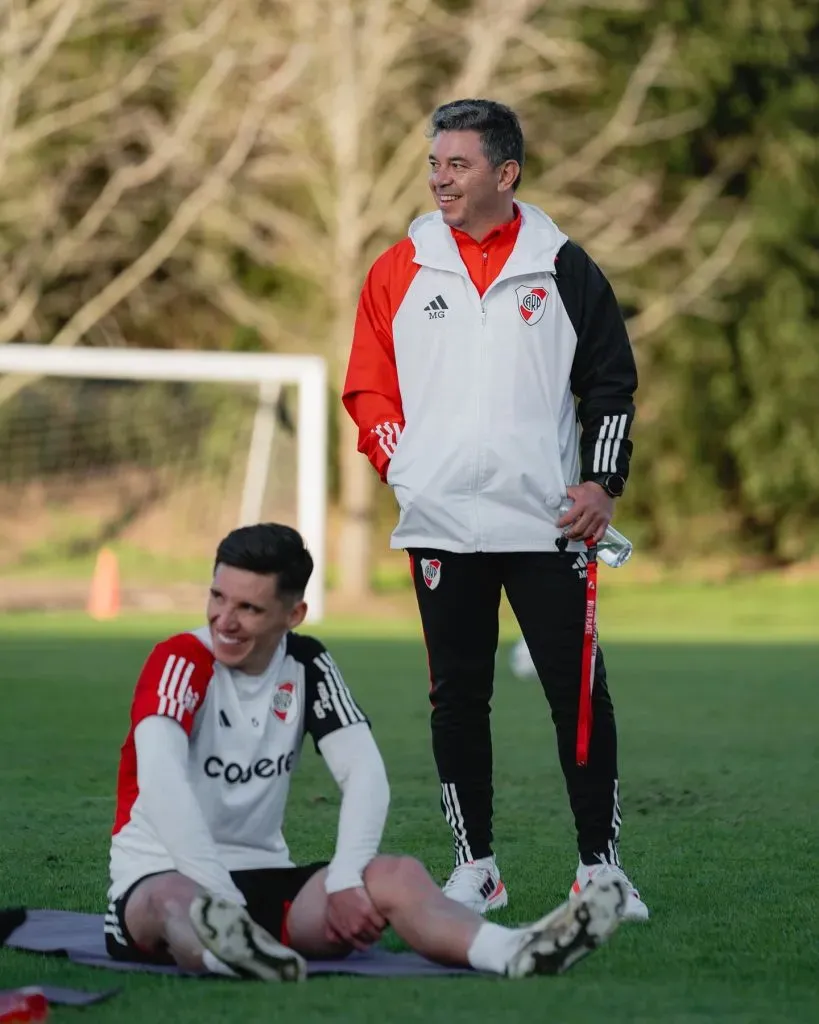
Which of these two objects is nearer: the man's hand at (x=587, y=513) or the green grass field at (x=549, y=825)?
the green grass field at (x=549, y=825)

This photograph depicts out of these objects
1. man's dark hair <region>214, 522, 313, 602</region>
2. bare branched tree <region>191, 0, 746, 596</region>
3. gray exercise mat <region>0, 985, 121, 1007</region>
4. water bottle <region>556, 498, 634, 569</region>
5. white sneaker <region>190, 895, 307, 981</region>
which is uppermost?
bare branched tree <region>191, 0, 746, 596</region>

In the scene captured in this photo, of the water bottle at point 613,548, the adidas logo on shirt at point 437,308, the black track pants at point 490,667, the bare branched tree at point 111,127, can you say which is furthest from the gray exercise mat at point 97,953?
the bare branched tree at point 111,127

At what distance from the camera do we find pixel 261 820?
4.12m

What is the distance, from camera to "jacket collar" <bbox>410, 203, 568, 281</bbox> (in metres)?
4.82

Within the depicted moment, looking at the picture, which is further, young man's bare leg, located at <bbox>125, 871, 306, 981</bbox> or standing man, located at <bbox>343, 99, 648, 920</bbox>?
standing man, located at <bbox>343, 99, 648, 920</bbox>

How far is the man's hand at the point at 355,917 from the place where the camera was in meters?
3.90

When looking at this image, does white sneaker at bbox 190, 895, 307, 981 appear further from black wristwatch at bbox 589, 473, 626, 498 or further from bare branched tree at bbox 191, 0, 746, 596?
bare branched tree at bbox 191, 0, 746, 596

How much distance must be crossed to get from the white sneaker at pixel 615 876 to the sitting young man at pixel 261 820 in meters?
0.80

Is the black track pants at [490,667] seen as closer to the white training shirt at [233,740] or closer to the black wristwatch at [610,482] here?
the black wristwatch at [610,482]

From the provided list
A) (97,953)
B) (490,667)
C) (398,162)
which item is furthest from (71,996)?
(398,162)

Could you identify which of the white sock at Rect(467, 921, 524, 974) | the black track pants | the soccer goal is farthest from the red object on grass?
the soccer goal

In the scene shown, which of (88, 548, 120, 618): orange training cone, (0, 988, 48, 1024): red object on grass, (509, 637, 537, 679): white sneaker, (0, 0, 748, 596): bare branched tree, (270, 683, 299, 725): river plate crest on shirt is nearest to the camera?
(0, 988, 48, 1024): red object on grass

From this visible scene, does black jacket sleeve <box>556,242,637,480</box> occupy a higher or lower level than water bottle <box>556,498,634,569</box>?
higher

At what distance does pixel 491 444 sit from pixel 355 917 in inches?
52.5
